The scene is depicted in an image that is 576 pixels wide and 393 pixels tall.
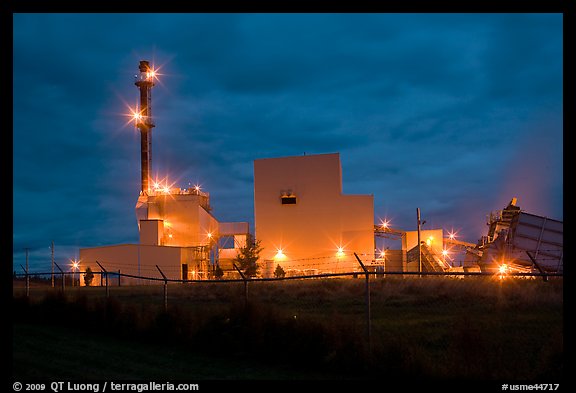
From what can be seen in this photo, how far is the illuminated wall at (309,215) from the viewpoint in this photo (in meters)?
52.5

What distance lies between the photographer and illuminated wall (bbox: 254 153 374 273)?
52.5 m

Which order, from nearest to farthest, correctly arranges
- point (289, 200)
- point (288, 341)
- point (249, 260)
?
point (288, 341)
point (249, 260)
point (289, 200)

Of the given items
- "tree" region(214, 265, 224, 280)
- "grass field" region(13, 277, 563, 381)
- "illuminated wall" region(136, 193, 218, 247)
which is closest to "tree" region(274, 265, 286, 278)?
"tree" region(214, 265, 224, 280)

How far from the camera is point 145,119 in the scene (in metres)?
63.7

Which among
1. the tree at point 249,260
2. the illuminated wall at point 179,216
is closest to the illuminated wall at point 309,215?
the tree at point 249,260

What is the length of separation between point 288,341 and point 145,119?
5521cm

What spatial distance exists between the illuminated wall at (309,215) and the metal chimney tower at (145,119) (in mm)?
14042

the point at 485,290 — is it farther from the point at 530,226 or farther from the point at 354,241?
the point at 354,241

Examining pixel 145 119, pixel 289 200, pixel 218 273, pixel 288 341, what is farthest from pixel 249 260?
pixel 288 341

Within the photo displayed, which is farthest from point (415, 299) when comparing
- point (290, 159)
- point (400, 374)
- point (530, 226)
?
point (290, 159)

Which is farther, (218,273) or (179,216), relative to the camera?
(179,216)

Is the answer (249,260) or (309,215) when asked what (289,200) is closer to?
(309,215)

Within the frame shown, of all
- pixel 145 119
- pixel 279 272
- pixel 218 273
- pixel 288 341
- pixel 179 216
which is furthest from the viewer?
pixel 145 119

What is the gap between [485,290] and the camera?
2272cm
